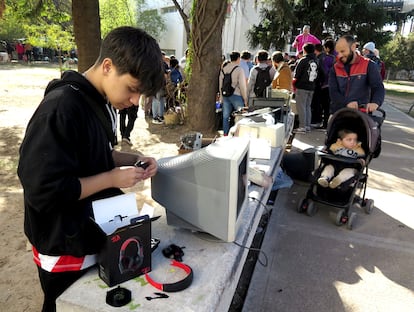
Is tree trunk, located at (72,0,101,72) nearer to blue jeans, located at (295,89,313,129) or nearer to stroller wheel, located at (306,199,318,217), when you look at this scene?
stroller wheel, located at (306,199,318,217)

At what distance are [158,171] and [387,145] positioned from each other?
668 centimetres

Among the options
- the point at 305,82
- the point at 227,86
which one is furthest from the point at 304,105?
the point at 227,86

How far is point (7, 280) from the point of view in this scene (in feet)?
8.92

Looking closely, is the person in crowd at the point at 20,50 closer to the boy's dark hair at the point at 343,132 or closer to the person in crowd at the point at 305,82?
the person in crowd at the point at 305,82

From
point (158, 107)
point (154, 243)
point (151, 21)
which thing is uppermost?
point (151, 21)

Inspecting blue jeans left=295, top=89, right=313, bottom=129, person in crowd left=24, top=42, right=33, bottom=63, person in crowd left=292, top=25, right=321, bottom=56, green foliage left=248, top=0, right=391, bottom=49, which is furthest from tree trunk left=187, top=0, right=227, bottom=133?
person in crowd left=24, top=42, right=33, bottom=63

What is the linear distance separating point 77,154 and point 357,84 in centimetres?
401

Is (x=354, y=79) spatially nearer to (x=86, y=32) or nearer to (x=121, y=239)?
(x=86, y=32)

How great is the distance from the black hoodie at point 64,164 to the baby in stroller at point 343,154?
2813 millimetres

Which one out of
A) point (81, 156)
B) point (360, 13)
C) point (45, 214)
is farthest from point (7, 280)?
point (360, 13)

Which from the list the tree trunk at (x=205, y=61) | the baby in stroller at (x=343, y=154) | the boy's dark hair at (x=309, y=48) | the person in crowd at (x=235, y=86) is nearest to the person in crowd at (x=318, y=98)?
the boy's dark hair at (x=309, y=48)

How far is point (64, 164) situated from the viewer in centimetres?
116

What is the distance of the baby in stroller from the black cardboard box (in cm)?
266

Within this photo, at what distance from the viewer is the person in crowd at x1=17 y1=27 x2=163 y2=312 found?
3.78ft
